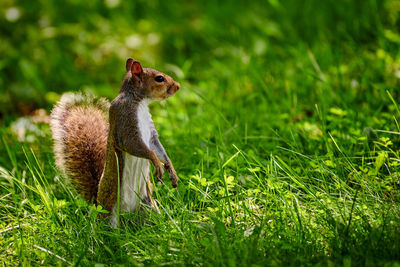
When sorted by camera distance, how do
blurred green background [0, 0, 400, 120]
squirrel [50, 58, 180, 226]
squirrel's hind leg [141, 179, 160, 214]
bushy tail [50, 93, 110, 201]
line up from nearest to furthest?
1. squirrel [50, 58, 180, 226]
2. squirrel's hind leg [141, 179, 160, 214]
3. bushy tail [50, 93, 110, 201]
4. blurred green background [0, 0, 400, 120]

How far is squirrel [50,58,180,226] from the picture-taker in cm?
180

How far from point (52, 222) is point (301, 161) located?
47.0 inches

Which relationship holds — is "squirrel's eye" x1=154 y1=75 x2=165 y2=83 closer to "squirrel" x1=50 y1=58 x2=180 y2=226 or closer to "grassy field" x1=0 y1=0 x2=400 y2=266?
"squirrel" x1=50 y1=58 x2=180 y2=226

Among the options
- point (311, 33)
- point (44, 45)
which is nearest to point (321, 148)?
point (311, 33)

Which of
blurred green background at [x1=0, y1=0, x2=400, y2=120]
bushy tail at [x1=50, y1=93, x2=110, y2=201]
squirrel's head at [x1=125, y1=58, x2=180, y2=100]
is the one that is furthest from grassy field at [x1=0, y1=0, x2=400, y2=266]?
squirrel's head at [x1=125, y1=58, x2=180, y2=100]

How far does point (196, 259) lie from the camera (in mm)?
1561

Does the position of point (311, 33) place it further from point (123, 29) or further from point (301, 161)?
point (301, 161)

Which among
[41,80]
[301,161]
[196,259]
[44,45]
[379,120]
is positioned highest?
[44,45]

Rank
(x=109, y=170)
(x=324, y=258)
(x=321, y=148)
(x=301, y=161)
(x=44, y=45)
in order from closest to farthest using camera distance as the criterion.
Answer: (x=324, y=258), (x=109, y=170), (x=301, y=161), (x=321, y=148), (x=44, y=45)

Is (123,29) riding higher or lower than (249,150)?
higher

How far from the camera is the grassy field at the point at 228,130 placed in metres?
1.69

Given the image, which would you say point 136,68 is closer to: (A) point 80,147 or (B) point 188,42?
(A) point 80,147

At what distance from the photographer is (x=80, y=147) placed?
210cm

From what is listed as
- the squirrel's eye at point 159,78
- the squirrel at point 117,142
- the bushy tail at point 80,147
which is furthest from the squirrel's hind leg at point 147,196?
the squirrel's eye at point 159,78
